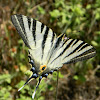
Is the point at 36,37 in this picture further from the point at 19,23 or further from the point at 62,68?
the point at 62,68

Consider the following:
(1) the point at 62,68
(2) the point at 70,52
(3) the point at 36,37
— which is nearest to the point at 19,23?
(3) the point at 36,37

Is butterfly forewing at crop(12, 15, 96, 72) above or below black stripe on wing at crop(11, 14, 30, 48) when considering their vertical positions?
below

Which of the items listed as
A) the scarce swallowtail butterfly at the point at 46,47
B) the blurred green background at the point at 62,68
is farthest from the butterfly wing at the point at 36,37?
the blurred green background at the point at 62,68

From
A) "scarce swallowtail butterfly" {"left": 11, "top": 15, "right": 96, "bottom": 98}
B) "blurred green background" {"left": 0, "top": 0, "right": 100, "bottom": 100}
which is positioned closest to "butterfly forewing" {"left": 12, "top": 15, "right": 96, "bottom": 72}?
"scarce swallowtail butterfly" {"left": 11, "top": 15, "right": 96, "bottom": 98}

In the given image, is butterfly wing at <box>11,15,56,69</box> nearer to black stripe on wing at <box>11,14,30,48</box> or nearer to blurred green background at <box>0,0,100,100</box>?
black stripe on wing at <box>11,14,30,48</box>

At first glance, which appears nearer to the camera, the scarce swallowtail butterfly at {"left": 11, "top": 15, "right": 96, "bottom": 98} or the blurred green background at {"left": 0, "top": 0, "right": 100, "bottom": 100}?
the scarce swallowtail butterfly at {"left": 11, "top": 15, "right": 96, "bottom": 98}

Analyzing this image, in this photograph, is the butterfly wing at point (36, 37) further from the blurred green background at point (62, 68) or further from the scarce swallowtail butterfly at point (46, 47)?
the blurred green background at point (62, 68)
